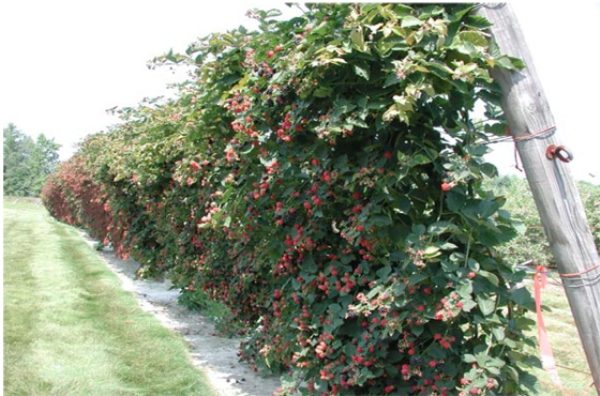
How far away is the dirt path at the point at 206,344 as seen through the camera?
14.1ft

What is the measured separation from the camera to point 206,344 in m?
5.53

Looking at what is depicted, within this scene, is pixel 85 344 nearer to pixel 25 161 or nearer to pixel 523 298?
pixel 523 298

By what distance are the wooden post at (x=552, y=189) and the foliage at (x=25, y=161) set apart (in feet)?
230

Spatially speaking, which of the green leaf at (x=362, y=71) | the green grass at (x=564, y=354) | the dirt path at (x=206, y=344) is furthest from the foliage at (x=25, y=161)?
the green leaf at (x=362, y=71)

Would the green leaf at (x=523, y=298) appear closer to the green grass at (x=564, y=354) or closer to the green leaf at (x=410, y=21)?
the green grass at (x=564, y=354)

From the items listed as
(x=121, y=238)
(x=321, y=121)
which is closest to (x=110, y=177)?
(x=121, y=238)

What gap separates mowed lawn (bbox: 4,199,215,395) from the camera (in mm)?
4277

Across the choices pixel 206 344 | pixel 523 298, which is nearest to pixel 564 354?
pixel 206 344

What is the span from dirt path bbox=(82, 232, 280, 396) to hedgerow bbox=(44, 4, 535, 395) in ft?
4.90

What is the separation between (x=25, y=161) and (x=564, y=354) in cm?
8414

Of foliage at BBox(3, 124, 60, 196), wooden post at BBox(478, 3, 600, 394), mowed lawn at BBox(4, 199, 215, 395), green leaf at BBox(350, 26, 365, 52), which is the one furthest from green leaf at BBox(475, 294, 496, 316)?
foliage at BBox(3, 124, 60, 196)

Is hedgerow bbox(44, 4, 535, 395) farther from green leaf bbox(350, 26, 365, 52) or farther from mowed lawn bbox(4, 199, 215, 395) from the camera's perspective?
mowed lawn bbox(4, 199, 215, 395)

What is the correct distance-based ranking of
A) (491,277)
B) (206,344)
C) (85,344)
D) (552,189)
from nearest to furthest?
(552,189) → (491,277) → (85,344) → (206,344)

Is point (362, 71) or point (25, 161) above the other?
point (25, 161)
